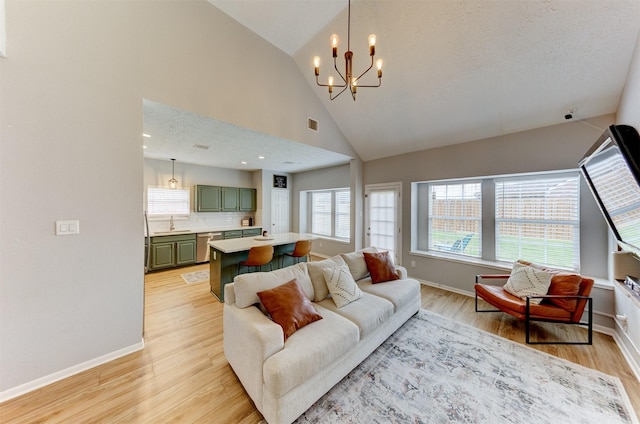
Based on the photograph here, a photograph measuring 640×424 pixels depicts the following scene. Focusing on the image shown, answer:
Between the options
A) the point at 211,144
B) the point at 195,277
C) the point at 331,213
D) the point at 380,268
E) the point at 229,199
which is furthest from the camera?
the point at 331,213

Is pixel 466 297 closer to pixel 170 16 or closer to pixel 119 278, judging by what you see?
pixel 119 278

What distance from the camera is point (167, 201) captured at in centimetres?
536

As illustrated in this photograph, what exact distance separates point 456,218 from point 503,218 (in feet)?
2.26

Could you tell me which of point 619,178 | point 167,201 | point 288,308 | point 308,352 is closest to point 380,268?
point 288,308

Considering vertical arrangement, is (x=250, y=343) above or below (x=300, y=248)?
below

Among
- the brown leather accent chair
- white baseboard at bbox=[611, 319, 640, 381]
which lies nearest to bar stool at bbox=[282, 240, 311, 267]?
the brown leather accent chair

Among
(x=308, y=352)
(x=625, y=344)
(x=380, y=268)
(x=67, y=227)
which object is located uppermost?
(x=67, y=227)

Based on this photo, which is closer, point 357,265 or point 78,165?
point 78,165

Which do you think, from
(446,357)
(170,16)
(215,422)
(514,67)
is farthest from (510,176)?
(170,16)

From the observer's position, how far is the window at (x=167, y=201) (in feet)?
16.8

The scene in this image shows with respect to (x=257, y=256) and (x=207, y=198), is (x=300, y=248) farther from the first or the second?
(x=207, y=198)

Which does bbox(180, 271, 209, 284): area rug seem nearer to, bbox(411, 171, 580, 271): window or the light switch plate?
the light switch plate

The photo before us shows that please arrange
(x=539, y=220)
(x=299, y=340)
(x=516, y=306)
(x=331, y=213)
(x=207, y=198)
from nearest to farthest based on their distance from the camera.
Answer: (x=299, y=340), (x=516, y=306), (x=539, y=220), (x=207, y=198), (x=331, y=213)

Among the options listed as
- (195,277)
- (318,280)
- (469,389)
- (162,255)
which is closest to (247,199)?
(162,255)
